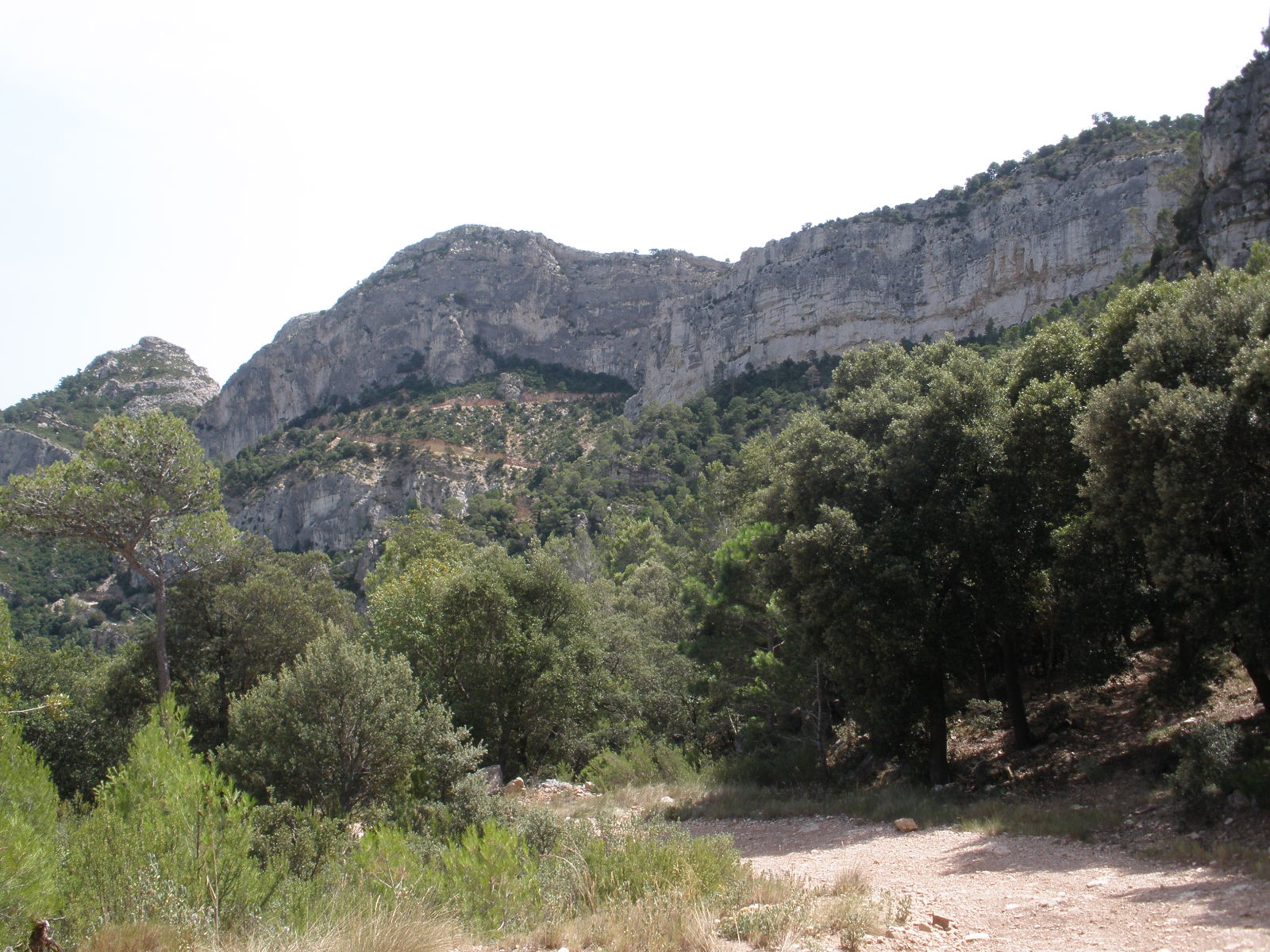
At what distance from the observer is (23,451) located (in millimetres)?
87625

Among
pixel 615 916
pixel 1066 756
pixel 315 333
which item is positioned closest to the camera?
pixel 615 916

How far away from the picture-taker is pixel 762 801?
45.0 ft

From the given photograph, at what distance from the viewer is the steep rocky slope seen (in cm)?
8775

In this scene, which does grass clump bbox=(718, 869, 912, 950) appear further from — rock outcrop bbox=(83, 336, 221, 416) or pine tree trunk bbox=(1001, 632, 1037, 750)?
rock outcrop bbox=(83, 336, 221, 416)

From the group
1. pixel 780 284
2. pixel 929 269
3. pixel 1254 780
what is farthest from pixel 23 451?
pixel 1254 780

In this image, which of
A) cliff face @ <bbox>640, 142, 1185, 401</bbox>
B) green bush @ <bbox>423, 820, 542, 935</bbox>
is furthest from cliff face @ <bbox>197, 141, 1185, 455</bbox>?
green bush @ <bbox>423, 820, 542, 935</bbox>

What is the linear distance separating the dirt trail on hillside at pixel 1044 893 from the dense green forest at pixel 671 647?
1713mm

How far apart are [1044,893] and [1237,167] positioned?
86.2ft

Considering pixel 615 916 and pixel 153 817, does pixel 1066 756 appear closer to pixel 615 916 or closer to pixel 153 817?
pixel 615 916

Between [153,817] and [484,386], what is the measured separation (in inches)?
3455

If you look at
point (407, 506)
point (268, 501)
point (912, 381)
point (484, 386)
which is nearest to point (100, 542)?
point (912, 381)

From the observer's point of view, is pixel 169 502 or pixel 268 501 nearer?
pixel 169 502

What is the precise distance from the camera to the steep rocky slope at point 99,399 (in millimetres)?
87750

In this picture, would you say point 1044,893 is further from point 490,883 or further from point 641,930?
point 490,883
